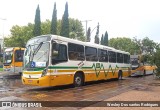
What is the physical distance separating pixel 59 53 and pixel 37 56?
1.25m

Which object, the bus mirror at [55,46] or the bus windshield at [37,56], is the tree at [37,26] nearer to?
the bus windshield at [37,56]

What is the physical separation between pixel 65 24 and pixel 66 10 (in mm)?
3084

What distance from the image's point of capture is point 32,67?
1247 centimetres

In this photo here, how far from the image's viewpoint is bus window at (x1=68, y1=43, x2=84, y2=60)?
13.9 meters

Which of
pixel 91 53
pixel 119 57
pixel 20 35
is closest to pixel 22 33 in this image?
pixel 20 35

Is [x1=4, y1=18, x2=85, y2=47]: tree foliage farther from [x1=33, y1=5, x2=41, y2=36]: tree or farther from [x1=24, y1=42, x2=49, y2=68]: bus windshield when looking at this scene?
[x1=24, y1=42, x2=49, y2=68]: bus windshield

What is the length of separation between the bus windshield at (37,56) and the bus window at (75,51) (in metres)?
1.84

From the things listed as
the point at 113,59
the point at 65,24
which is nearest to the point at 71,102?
the point at 113,59

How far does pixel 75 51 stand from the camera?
1442cm

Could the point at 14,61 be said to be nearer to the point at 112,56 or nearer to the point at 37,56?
the point at 112,56

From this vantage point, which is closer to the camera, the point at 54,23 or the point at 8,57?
the point at 8,57

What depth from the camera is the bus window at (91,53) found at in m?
15.8

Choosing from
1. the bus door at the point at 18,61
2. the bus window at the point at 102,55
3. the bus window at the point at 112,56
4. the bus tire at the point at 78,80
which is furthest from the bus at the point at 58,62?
the bus door at the point at 18,61

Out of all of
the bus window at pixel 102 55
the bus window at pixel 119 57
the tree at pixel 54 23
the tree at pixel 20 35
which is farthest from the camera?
the tree at pixel 20 35
